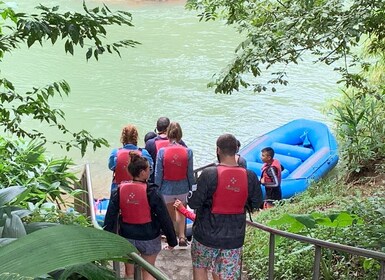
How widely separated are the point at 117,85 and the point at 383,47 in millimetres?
9771

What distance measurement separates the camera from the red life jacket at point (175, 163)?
172 inches

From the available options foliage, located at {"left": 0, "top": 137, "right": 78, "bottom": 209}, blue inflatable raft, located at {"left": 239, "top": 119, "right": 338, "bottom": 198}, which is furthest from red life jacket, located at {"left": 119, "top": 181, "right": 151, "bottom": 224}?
blue inflatable raft, located at {"left": 239, "top": 119, "right": 338, "bottom": 198}

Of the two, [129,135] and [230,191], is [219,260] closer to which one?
[230,191]

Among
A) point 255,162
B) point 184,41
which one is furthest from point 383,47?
point 184,41

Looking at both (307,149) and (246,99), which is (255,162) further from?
(246,99)

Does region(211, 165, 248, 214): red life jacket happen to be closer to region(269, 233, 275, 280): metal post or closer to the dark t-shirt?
the dark t-shirt

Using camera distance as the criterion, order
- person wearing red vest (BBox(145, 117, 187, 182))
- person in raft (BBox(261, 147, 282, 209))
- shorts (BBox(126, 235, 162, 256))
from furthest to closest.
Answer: person in raft (BBox(261, 147, 282, 209)), person wearing red vest (BBox(145, 117, 187, 182)), shorts (BBox(126, 235, 162, 256))

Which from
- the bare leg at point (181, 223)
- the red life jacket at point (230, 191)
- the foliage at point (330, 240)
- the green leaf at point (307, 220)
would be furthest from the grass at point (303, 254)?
the red life jacket at point (230, 191)

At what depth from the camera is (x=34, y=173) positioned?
437 centimetres

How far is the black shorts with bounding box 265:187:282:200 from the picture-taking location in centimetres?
655

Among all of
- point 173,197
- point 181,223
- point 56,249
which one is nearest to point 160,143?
point 173,197

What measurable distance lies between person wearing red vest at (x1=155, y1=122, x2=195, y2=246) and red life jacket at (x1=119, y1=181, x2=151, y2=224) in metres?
1.09

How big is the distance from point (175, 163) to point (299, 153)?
5.19 meters

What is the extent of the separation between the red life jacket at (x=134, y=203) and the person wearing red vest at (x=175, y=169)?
1.09m
